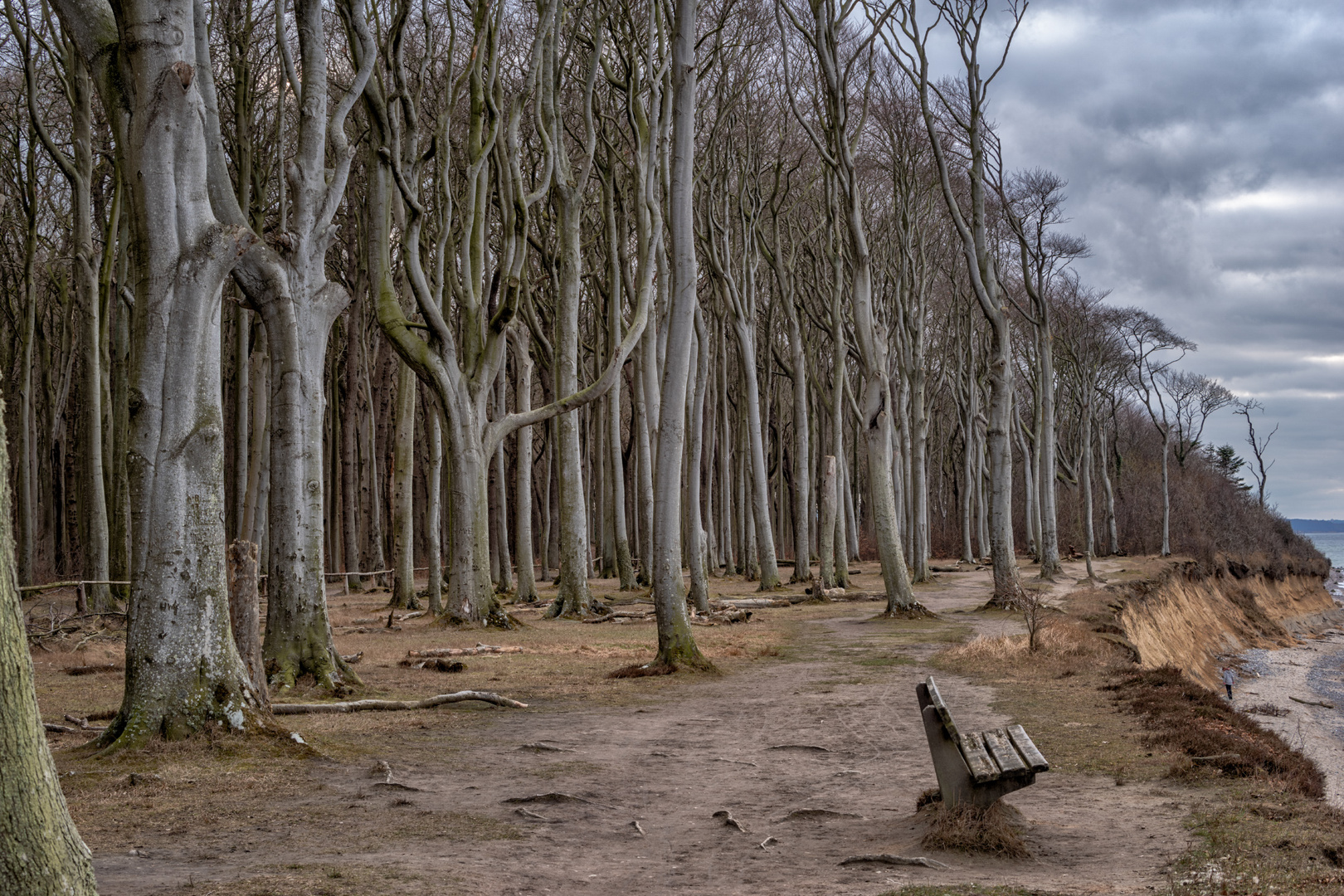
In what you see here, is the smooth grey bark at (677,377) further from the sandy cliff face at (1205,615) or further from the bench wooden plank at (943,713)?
the sandy cliff face at (1205,615)

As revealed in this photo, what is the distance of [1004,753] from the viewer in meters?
5.18

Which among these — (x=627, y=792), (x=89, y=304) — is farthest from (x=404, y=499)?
(x=627, y=792)

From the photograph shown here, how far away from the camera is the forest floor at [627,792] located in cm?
459

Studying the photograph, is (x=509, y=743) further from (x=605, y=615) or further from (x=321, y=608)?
(x=605, y=615)

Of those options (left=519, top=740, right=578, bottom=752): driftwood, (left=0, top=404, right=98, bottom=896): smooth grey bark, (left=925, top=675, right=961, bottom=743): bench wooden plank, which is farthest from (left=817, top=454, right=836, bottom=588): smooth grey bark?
(left=0, top=404, right=98, bottom=896): smooth grey bark

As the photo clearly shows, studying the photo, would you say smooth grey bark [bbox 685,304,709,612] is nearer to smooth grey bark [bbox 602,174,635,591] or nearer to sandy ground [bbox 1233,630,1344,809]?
smooth grey bark [bbox 602,174,635,591]

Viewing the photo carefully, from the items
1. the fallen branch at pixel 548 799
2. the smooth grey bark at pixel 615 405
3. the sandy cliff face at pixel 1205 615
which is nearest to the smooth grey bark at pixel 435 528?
the smooth grey bark at pixel 615 405

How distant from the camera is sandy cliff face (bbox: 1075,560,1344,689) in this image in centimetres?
1823

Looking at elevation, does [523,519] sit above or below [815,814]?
above

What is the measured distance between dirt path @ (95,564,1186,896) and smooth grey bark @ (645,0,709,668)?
1621mm

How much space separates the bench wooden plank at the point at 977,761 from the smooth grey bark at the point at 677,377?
5901 mm

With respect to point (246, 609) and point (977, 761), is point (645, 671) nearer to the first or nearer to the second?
point (246, 609)

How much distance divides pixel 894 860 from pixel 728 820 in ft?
3.72

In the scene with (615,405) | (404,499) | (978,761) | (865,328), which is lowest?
(978,761)
